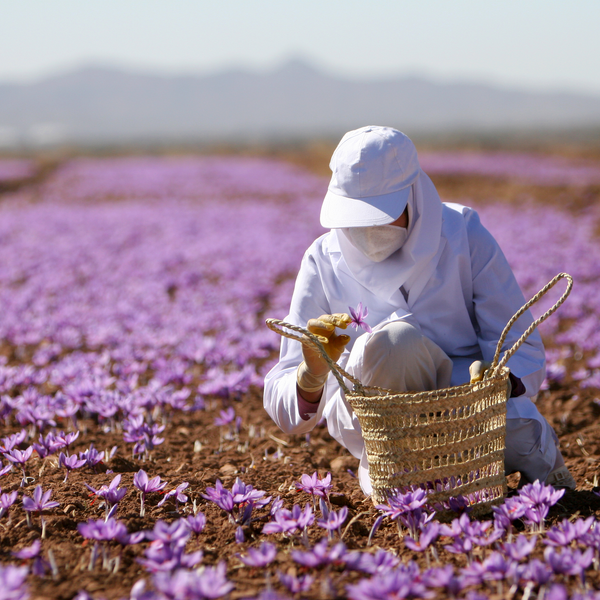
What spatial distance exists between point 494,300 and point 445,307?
0.61 feet

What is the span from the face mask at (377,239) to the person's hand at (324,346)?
33 centimetres

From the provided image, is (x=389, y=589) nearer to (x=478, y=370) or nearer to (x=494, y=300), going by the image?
(x=478, y=370)

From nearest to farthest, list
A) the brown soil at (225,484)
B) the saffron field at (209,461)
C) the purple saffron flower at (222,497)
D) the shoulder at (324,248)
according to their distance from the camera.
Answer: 1. the saffron field at (209,461)
2. the brown soil at (225,484)
3. the purple saffron flower at (222,497)
4. the shoulder at (324,248)

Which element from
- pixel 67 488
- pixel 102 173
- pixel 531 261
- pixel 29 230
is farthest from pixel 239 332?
pixel 102 173

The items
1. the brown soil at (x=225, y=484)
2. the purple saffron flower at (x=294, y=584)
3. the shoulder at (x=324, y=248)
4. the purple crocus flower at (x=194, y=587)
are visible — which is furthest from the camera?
the shoulder at (x=324, y=248)

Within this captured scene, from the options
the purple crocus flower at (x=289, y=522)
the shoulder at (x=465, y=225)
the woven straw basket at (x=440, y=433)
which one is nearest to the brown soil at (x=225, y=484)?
the purple crocus flower at (x=289, y=522)

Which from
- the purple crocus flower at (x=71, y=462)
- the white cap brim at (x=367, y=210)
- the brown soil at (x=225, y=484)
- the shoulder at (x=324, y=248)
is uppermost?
the white cap brim at (x=367, y=210)

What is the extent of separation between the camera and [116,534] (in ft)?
5.84

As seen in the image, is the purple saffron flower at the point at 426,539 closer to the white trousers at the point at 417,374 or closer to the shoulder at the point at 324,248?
the white trousers at the point at 417,374

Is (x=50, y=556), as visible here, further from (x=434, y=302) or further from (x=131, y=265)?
(x=131, y=265)

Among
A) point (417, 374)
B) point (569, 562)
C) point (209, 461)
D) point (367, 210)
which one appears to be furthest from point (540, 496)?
point (209, 461)

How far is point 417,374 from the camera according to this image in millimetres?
2121

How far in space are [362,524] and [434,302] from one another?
0.87m

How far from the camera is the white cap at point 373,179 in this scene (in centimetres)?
206
